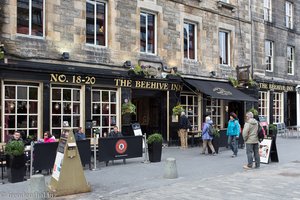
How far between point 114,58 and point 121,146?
4.92m

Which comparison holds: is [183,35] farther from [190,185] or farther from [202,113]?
[190,185]

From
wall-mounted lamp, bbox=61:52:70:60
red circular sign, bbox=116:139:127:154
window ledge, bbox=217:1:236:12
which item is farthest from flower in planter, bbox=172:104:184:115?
window ledge, bbox=217:1:236:12

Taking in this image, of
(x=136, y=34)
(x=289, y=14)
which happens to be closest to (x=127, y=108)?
(x=136, y=34)

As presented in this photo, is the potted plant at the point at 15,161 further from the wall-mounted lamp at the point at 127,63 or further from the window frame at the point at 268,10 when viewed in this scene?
the window frame at the point at 268,10

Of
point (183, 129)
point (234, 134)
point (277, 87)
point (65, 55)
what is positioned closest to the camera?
point (65, 55)

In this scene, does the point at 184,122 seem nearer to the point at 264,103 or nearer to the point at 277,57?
the point at 264,103

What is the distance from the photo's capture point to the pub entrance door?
17.6 meters

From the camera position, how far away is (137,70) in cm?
1616

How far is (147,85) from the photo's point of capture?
16781mm

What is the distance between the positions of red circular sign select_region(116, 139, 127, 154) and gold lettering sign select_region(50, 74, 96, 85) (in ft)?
11.6

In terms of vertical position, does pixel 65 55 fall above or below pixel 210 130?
above

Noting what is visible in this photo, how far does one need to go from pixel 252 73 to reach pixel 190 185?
49.9 ft

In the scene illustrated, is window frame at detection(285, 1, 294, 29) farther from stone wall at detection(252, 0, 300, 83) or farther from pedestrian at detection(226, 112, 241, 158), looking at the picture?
pedestrian at detection(226, 112, 241, 158)

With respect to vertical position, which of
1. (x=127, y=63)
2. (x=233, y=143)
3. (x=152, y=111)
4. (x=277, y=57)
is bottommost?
(x=233, y=143)
